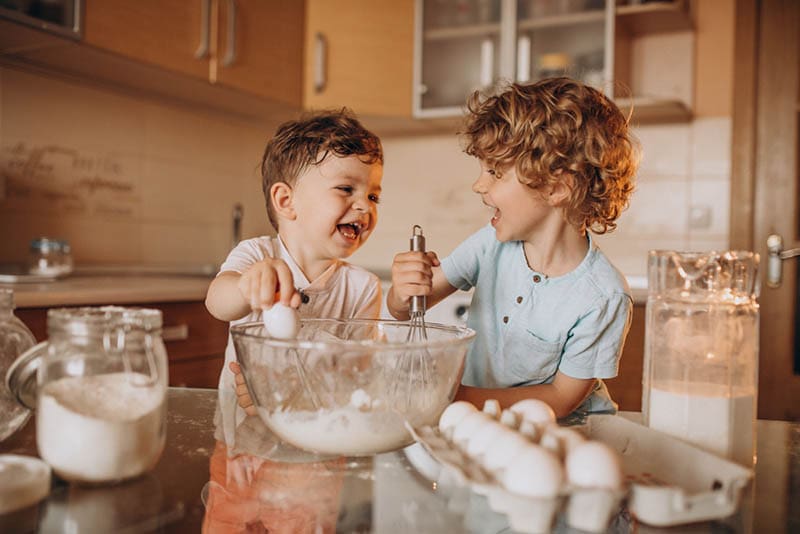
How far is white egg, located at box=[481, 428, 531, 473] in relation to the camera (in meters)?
0.44

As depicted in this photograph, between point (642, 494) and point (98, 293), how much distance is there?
147 centimetres

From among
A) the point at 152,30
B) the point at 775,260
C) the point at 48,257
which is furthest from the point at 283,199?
the point at 775,260

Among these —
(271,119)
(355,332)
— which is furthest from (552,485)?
(271,119)

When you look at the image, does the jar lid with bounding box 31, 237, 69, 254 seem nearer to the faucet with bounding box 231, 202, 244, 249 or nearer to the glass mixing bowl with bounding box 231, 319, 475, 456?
the faucet with bounding box 231, 202, 244, 249

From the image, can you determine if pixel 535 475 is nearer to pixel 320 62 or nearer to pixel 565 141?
pixel 565 141

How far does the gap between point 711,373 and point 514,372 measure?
0.54m

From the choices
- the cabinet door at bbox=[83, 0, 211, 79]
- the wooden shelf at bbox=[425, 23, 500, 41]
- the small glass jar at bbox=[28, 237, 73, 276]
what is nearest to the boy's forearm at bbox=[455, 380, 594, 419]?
the small glass jar at bbox=[28, 237, 73, 276]

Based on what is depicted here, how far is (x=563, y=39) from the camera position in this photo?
2.53 meters

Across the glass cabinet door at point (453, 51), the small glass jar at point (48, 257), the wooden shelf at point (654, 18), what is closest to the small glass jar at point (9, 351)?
the small glass jar at point (48, 257)

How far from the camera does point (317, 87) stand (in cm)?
272

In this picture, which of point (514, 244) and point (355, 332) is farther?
point (514, 244)

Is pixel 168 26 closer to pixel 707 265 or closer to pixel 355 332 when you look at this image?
pixel 355 332

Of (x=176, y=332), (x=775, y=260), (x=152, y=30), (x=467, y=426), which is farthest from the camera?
(x=775, y=260)

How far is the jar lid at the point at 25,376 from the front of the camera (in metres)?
0.56
